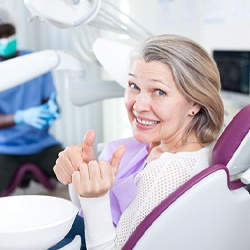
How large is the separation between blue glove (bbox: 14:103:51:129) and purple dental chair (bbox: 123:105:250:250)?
6.21ft

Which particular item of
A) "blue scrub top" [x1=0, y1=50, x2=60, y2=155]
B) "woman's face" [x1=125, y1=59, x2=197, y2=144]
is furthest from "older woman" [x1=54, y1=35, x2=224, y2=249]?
"blue scrub top" [x1=0, y1=50, x2=60, y2=155]

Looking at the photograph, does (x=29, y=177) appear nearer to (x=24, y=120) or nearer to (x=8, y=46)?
(x=24, y=120)

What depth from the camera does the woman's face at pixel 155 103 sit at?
101 centimetres

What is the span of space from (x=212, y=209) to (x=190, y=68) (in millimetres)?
295

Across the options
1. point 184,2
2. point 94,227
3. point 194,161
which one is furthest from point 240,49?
point 94,227

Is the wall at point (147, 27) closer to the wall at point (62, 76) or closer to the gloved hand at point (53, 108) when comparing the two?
the wall at point (62, 76)

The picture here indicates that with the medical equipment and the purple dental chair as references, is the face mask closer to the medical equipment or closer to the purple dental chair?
the medical equipment

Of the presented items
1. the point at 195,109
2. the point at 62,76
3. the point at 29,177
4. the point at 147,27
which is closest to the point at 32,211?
the point at 195,109

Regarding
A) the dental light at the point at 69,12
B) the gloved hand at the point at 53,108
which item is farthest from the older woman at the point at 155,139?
the gloved hand at the point at 53,108

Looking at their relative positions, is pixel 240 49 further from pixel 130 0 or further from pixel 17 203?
pixel 17 203

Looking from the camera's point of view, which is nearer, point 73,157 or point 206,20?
point 73,157

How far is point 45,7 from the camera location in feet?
3.65

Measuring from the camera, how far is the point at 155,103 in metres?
1.02

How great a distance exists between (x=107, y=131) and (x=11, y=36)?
1043mm
